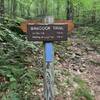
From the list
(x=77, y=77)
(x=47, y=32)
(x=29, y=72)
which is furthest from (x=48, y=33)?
(x=77, y=77)

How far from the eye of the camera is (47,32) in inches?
211

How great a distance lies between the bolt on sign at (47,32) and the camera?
17.4 feet

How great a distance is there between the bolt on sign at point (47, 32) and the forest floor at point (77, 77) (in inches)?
71.9

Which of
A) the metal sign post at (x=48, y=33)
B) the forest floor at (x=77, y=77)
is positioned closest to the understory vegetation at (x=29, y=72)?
the forest floor at (x=77, y=77)

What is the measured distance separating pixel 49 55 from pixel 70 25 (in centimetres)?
73

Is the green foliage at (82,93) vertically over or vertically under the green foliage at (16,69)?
under

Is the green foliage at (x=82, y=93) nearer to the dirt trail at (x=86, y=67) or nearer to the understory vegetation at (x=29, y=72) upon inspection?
the understory vegetation at (x=29, y=72)

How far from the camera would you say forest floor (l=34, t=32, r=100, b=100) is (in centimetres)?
712

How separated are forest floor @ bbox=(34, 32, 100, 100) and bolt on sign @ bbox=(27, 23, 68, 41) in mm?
1825

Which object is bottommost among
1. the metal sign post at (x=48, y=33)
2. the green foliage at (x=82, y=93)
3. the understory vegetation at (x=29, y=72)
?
the green foliage at (x=82, y=93)

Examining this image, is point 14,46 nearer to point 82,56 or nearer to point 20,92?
point 20,92

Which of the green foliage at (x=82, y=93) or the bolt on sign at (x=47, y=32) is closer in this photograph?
the bolt on sign at (x=47, y=32)

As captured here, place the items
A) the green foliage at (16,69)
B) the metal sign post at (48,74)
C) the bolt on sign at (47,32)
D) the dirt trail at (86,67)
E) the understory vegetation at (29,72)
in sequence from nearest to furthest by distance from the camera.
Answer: the bolt on sign at (47,32), the metal sign post at (48,74), the green foliage at (16,69), the understory vegetation at (29,72), the dirt trail at (86,67)

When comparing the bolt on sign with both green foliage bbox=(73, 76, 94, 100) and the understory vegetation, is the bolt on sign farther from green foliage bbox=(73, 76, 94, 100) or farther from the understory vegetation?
green foliage bbox=(73, 76, 94, 100)
